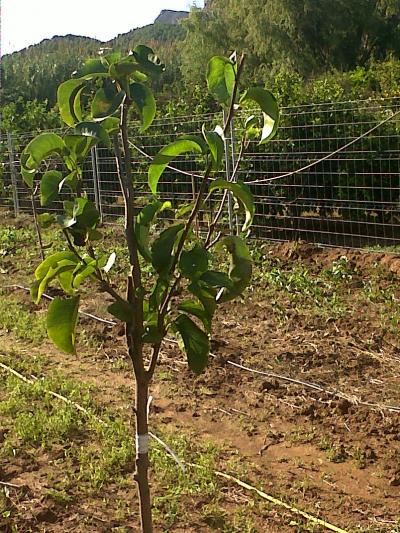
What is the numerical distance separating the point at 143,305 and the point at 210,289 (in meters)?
0.23

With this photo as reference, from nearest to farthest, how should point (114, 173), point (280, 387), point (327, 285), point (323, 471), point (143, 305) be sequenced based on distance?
point (143, 305) → point (323, 471) → point (280, 387) → point (327, 285) → point (114, 173)

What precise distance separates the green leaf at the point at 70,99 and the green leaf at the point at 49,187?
0.55 feet

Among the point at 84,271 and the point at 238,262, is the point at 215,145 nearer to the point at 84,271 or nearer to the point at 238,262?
the point at 238,262

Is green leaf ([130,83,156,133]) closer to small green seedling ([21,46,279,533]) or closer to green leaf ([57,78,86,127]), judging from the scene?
small green seedling ([21,46,279,533])

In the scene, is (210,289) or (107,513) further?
(107,513)

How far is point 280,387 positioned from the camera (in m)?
4.54

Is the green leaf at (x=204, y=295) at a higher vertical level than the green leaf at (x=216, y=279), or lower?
lower

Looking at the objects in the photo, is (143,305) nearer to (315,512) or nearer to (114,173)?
(315,512)

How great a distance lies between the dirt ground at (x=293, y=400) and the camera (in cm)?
326

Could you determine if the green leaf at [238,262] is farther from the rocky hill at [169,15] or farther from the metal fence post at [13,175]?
the rocky hill at [169,15]

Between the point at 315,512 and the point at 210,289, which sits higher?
the point at 210,289

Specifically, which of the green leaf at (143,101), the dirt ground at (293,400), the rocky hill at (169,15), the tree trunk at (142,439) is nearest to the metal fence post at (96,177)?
the dirt ground at (293,400)

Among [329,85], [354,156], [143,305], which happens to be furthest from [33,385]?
[329,85]

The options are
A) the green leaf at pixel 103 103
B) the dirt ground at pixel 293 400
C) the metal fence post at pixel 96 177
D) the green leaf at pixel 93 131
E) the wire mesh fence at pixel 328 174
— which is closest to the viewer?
the green leaf at pixel 93 131
